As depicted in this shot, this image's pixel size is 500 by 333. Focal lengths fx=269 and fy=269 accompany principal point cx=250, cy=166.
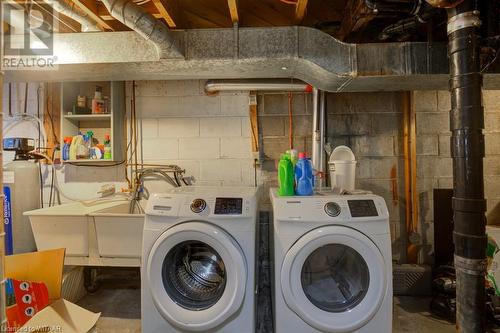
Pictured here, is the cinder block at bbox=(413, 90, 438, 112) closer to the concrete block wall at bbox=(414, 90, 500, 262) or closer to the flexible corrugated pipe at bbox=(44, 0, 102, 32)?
the concrete block wall at bbox=(414, 90, 500, 262)

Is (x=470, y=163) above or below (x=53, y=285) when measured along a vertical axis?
above

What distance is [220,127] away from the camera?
8.82ft

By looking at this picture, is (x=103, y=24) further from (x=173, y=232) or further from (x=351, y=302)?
(x=351, y=302)

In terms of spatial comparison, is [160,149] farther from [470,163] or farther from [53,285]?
[470,163]

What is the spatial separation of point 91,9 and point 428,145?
9.74ft

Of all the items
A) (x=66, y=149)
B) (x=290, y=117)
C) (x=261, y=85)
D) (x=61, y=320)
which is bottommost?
(x=61, y=320)

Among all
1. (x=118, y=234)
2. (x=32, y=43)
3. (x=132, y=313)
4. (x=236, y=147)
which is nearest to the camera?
(x=32, y=43)

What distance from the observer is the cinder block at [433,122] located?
2.56m

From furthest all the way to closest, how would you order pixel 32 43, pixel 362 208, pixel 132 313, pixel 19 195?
pixel 19 195 < pixel 132 313 < pixel 32 43 < pixel 362 208

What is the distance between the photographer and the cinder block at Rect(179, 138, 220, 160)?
2693 millimetres

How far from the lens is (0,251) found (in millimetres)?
885

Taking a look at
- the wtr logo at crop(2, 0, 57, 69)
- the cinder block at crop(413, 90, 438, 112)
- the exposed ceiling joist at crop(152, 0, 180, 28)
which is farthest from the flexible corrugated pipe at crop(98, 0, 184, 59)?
the cinder block at crop(413, 90, 438, 112)

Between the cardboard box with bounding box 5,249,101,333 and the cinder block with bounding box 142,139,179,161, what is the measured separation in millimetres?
1260

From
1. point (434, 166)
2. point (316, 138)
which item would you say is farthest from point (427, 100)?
point (316, 138)
